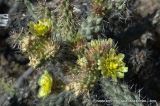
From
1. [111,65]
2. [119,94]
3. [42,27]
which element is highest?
[42,27]

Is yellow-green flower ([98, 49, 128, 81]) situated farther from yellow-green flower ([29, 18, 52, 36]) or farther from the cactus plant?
yellow-green flower ([29, 18, 52, 36])

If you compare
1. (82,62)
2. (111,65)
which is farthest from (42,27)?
(111,65)

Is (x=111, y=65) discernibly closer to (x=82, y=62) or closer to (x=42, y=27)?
(x=82, y=62)

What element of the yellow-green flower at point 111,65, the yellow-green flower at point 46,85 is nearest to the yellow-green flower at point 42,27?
the yellow-green flower at point 46,85

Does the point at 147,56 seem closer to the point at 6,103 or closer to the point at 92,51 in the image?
the point at 92,51

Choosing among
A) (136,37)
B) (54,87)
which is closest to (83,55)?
(54,87)
